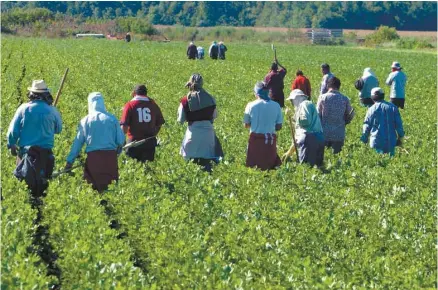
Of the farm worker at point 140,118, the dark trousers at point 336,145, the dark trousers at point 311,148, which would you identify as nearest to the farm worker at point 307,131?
the dark trousers at point 311,148

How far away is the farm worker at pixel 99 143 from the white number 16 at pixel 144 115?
1014 millimetres

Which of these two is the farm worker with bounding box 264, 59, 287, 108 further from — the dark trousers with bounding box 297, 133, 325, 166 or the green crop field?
the dark trousers with bounding box 297, 133, 325, 166

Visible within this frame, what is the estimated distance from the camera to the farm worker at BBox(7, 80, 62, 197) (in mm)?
9812

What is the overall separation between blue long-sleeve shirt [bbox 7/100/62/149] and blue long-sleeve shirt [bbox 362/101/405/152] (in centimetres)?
505

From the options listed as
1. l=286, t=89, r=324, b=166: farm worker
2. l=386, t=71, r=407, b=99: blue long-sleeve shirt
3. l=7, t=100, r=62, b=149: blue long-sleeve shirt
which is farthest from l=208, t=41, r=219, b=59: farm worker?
l=7, t=100, r=62, b=149: blue long-sleeve shirt

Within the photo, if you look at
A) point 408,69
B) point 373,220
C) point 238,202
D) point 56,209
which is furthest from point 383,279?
point 408,69

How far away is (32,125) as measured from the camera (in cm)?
982

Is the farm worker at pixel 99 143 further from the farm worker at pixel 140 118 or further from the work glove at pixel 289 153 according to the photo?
the work glove at pixel 289 153

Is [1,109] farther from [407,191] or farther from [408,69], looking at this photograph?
[408,69]

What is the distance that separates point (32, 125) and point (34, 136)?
137 mm

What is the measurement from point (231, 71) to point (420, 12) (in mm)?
112651

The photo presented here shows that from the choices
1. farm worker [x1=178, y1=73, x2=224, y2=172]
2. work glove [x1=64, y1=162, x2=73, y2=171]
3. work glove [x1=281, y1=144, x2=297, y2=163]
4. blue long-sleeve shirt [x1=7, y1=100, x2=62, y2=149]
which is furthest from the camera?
work glove [x1=281, y1=144, x2=297, y2=163]

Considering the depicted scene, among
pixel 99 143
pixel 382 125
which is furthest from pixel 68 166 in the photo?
pixel 382 125

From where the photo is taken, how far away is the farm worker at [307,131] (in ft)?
38.5
